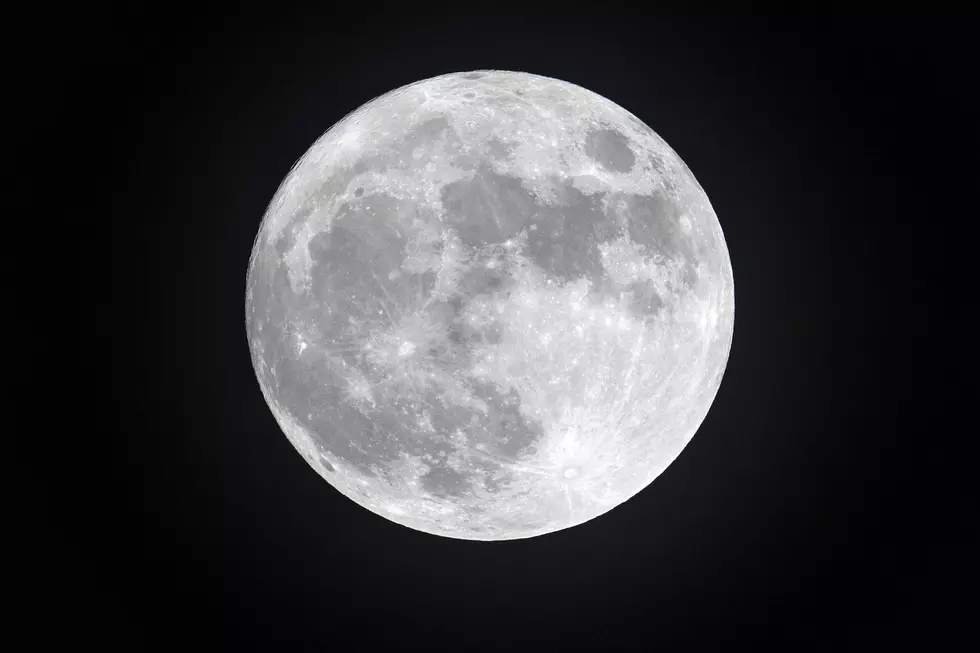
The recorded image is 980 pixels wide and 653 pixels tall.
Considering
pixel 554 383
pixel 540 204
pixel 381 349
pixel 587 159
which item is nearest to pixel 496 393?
pixel 554 383

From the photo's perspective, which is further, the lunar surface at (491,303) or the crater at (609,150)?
the crater at (609,150)

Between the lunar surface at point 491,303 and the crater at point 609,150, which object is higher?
the crater at point 609,150

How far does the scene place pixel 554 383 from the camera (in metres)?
4.01

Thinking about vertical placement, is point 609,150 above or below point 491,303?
above

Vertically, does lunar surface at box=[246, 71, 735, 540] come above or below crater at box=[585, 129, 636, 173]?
below

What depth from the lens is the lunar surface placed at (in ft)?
13.0

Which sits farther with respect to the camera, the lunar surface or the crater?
the crater

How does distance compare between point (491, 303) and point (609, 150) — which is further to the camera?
point (609, 150)

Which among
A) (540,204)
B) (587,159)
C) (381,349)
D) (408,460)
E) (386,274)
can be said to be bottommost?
(408,460)

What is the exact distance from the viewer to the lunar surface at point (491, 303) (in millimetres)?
3965

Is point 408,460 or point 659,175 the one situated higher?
point 659,175

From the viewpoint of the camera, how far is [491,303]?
3.93m

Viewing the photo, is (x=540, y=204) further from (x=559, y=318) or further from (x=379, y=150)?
(x=379, y=150)

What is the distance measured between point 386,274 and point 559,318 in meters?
0.83
